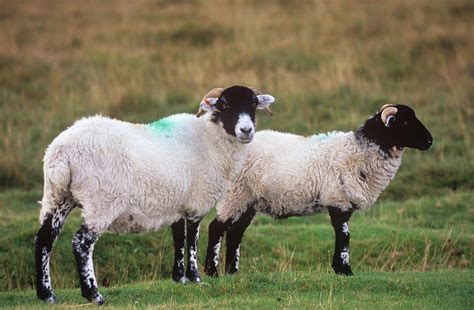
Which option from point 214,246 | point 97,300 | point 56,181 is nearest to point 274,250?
point 214,246

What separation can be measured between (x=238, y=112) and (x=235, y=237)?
2099mm

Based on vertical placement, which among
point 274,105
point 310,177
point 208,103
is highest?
point 274,105

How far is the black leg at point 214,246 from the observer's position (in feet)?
37.6

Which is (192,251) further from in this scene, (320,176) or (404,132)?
(404,132)

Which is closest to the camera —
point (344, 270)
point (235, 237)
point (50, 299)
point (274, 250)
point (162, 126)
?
point (50, 299)

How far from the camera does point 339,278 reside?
10.3 m

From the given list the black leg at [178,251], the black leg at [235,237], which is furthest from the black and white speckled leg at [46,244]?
the black leg at [235,237]

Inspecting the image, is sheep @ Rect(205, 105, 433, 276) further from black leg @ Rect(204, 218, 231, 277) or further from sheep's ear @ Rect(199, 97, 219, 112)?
sheep's ear @ Rect(199, 97, 219, 112)

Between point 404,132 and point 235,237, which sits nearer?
point 404,132

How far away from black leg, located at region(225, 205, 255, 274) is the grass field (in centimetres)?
51

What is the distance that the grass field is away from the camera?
10281 millimetres

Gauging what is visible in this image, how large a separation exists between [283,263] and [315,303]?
407 centimetres

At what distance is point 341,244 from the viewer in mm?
11094

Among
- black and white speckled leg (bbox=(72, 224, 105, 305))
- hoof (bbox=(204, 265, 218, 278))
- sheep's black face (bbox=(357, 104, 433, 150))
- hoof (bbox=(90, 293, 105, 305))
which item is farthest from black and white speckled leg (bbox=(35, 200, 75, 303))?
sheep's black face (bbox=(357, 104, 433, 150))
